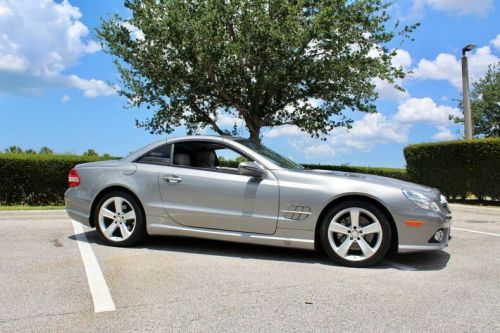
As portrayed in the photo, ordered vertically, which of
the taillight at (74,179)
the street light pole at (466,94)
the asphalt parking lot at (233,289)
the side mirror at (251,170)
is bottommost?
the asphalt parking lot at (233,289)

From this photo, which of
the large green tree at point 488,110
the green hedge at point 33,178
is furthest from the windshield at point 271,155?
the large green tree at point 488,110

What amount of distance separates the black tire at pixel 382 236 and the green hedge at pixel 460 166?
10957mm

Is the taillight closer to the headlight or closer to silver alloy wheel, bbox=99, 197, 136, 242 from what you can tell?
silver alloy wheel, bbox=99, 197, 136, 242

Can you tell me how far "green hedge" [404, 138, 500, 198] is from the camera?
14.7 m

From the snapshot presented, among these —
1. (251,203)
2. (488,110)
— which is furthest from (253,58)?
(488,110)

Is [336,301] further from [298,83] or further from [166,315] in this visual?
[298,83]

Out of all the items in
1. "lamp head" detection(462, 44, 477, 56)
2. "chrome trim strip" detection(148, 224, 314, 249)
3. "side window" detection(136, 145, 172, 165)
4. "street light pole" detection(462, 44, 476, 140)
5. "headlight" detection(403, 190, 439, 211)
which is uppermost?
"lamp head" detection(462, 44, 477, 56)

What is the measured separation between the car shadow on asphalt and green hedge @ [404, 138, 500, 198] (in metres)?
9.71

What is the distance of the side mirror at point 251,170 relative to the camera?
18.8ft

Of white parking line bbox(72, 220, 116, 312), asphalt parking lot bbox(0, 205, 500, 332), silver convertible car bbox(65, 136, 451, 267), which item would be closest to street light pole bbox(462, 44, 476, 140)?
asphalt parking lot bbox(0, 205, 500, 332)

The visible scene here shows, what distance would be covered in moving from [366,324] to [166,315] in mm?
1510

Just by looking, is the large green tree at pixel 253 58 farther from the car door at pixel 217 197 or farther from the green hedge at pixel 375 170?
the car door at pixel 217 197

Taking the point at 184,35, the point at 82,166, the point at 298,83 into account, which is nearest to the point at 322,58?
the point at 298,83

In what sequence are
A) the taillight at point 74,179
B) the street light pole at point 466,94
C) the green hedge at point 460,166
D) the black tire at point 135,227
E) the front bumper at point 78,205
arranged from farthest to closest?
the street light pole at point 466,94 → the green hedge at point 460,166 → the taillight at point 74,179 → the front bumper at point 78,205 → the black tire at point 135,227
